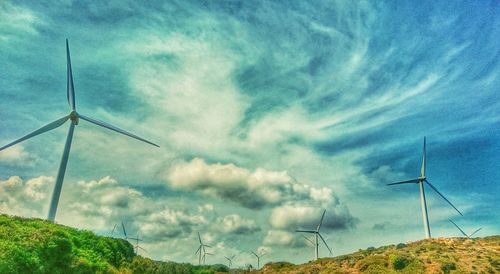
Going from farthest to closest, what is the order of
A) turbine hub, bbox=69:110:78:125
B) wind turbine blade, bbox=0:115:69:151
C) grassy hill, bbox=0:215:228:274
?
turbine hub, bbox=69:110:78:125 < wind turbine blade, bbox=0:115:69:151 < grassy hill, bbox=0:215:228:274

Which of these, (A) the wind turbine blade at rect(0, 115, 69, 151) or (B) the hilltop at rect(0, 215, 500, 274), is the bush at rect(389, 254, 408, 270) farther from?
(A) the wind turbine blade at rect(0, 115, 69, 151)

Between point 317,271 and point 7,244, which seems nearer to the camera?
point 7,244

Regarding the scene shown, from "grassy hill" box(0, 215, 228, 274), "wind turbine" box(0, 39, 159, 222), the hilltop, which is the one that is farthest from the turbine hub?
"grassy hill" box(0, 215, 228, 274)

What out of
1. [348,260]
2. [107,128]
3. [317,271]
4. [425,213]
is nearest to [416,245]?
[425,213]

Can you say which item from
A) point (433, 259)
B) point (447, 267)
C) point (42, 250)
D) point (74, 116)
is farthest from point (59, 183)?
point (433, 259)

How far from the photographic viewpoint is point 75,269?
53.7m

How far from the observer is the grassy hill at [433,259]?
86062mm

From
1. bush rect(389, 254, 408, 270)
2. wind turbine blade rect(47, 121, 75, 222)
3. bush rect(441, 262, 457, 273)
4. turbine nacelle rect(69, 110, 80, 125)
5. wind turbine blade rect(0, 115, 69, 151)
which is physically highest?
turbine nacelle rect(69, 110, 80, 125)

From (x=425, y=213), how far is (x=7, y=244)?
11162cm

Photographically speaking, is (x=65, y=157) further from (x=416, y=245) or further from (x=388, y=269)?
(x=416, y=245)

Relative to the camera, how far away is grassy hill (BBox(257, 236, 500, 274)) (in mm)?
86062

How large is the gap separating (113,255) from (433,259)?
248ft

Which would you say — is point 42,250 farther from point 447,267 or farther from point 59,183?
point 447,267

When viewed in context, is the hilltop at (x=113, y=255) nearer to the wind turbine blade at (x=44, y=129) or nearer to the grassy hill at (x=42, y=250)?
the grassy hill at (x=42, y=250)
